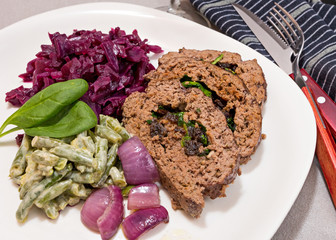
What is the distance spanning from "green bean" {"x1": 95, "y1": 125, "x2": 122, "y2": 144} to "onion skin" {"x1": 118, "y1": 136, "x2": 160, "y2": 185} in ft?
0.35

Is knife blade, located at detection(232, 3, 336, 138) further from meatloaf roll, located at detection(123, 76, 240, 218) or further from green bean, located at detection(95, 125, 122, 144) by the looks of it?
green bean, located at detection(95, 125, 122, 144)

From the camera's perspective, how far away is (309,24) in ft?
16.4

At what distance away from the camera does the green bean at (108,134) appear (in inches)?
131

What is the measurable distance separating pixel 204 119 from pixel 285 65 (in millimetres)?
1756

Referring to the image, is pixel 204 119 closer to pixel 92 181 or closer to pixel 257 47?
pixel 92 181

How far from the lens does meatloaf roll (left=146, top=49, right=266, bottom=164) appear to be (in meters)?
3.43

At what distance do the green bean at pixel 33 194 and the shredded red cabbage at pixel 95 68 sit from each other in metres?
0.98

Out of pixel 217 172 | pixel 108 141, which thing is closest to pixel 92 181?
pixel 108 141

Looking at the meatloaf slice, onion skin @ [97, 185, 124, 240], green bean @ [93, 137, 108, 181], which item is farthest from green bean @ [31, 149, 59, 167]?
the meatloaf slice

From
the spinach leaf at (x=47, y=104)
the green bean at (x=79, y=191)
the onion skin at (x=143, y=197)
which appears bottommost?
the onion skin at (x=143, y=197)

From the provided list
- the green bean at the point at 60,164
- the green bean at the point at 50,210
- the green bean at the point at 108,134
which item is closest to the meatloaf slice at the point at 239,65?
the green bean at the point at 108,134

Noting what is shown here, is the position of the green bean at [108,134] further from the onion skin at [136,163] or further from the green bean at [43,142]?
the green bean at [43,142]

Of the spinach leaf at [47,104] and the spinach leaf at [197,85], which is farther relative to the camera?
the spinach leaf at [197,85]

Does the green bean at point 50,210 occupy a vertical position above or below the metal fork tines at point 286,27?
below
